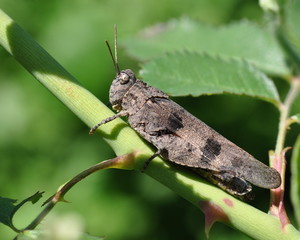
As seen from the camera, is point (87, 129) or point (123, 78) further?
point (87, 129)

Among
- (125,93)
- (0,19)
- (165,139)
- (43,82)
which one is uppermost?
(0,19)

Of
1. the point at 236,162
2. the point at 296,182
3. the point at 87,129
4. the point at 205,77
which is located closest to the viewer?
the point at 296,182

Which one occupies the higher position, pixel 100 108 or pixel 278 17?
pixel 100 108

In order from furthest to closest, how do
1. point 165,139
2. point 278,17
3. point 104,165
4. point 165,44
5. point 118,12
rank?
point 118,12 < point 165,44 < point 165,139 < point 278,17 < point 104,165

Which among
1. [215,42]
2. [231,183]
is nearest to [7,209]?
[231,183]

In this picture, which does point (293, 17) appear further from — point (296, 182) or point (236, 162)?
point (296, 182)

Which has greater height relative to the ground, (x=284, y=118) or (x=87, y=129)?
(x=284, y=118)

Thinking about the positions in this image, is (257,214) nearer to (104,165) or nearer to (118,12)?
(104,165)

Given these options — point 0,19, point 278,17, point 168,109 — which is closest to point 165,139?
point 168,109
